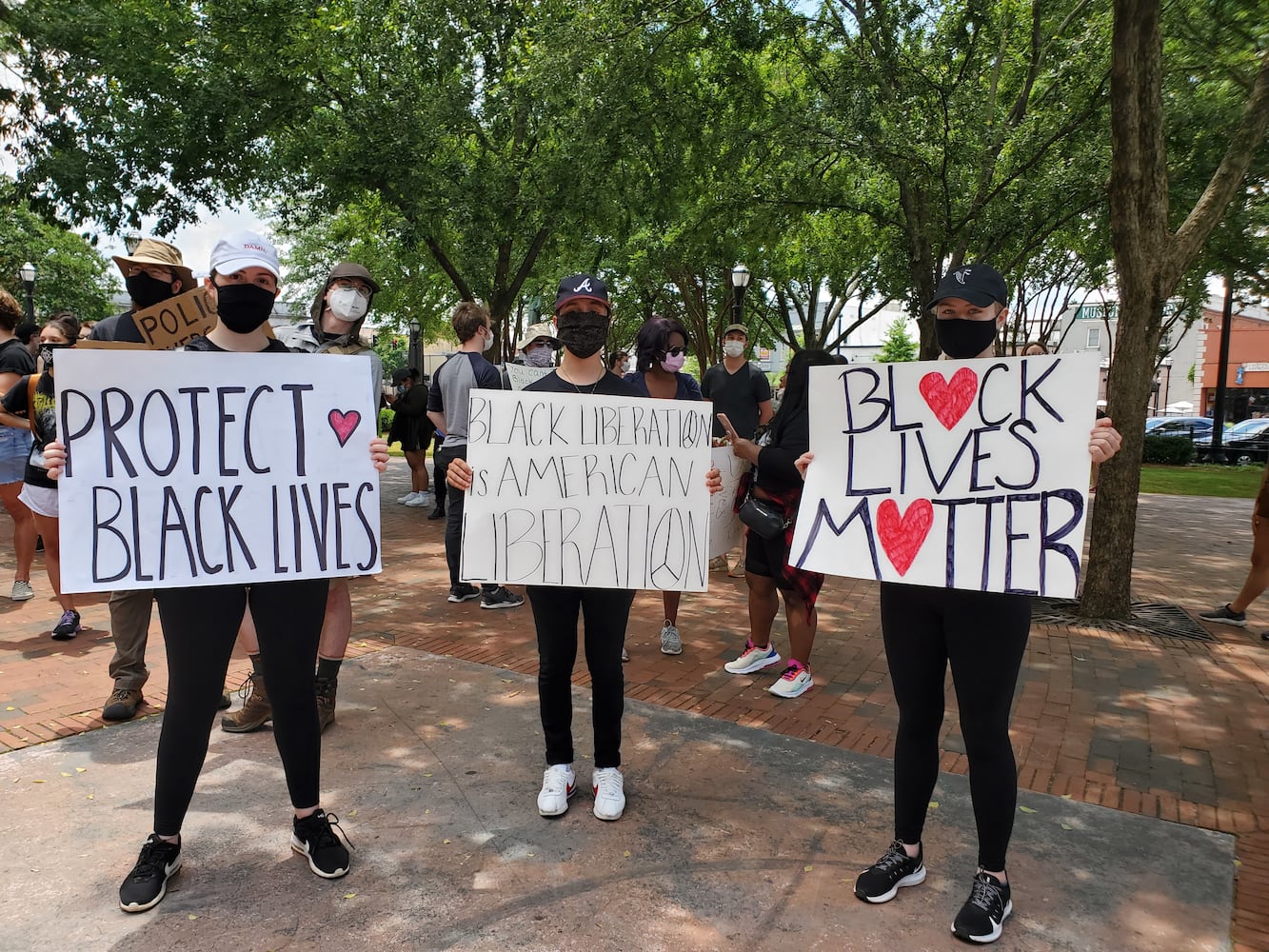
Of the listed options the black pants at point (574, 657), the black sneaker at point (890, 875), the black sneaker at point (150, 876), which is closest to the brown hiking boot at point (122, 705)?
the black sneaker at point (150, 876)

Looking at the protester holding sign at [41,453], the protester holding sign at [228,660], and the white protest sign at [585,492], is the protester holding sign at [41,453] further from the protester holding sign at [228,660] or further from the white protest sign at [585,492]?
the white protest sign at [585,492]

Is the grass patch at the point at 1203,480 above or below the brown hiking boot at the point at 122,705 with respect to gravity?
below

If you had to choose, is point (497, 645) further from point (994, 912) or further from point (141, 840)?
point (994, 912)

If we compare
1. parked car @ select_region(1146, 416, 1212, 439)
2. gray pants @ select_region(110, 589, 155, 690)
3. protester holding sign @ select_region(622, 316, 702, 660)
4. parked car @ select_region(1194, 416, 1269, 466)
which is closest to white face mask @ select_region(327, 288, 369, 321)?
protester holding sign @ select_region(622, 316, 702, 660)

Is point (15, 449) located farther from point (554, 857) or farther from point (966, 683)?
point (966, 683)

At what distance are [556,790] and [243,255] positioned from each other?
220 cm

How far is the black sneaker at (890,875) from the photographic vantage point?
9.23 ft

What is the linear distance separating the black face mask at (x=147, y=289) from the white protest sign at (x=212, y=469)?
1110 millimetres

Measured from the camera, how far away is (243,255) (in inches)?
110

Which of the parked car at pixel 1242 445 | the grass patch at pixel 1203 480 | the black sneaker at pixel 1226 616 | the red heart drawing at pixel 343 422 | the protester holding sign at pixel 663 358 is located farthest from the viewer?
the parked car at pixel 1242 445

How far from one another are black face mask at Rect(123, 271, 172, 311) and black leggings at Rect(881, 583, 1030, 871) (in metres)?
3.20

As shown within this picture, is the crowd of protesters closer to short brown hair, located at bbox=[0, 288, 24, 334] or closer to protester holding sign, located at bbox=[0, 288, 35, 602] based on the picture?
protester holding sign, located at bbox=[0, 288, 35, 602]

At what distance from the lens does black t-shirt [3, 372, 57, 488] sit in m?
4.20

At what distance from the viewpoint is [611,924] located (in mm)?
2680
